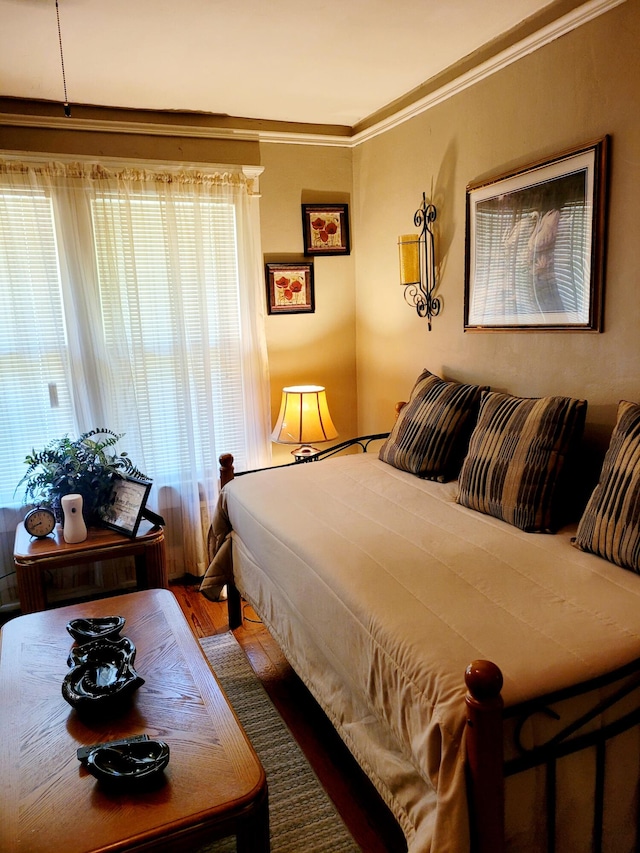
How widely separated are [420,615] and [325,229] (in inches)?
107

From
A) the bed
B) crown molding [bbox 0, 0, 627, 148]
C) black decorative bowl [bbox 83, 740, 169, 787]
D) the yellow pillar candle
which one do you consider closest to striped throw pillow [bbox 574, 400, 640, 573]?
the bed

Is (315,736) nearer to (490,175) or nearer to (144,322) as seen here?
(144,322)

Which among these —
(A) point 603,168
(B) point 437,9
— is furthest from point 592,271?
(B) point 437,9

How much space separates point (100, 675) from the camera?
1655 mm

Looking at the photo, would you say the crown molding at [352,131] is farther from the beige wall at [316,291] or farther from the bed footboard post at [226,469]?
the bed footboard post at [226,469]

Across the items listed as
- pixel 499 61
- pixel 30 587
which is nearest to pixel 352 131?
pixel 499 61

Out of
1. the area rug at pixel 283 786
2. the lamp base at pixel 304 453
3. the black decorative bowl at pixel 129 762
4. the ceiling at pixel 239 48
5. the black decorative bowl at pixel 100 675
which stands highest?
the ceiling at pixel 239 48

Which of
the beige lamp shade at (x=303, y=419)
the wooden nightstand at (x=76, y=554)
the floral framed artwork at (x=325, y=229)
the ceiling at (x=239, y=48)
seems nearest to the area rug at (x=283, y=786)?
the wooden nightstand at (x=76, y=554)

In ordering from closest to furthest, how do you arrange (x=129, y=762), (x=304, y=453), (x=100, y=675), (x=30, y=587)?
(x=129, y=762) < (x=100, y=675) < (x=30, y=587) < (x=304, y=453)

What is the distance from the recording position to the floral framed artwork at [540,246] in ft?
6.98

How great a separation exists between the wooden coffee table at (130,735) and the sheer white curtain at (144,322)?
4.86ft

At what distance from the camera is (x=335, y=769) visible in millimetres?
2004

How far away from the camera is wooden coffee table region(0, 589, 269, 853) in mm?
1221

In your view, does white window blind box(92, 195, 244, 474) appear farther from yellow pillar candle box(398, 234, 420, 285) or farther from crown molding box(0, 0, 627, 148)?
yellow pillar candle box(398, 234, 420, 285)
